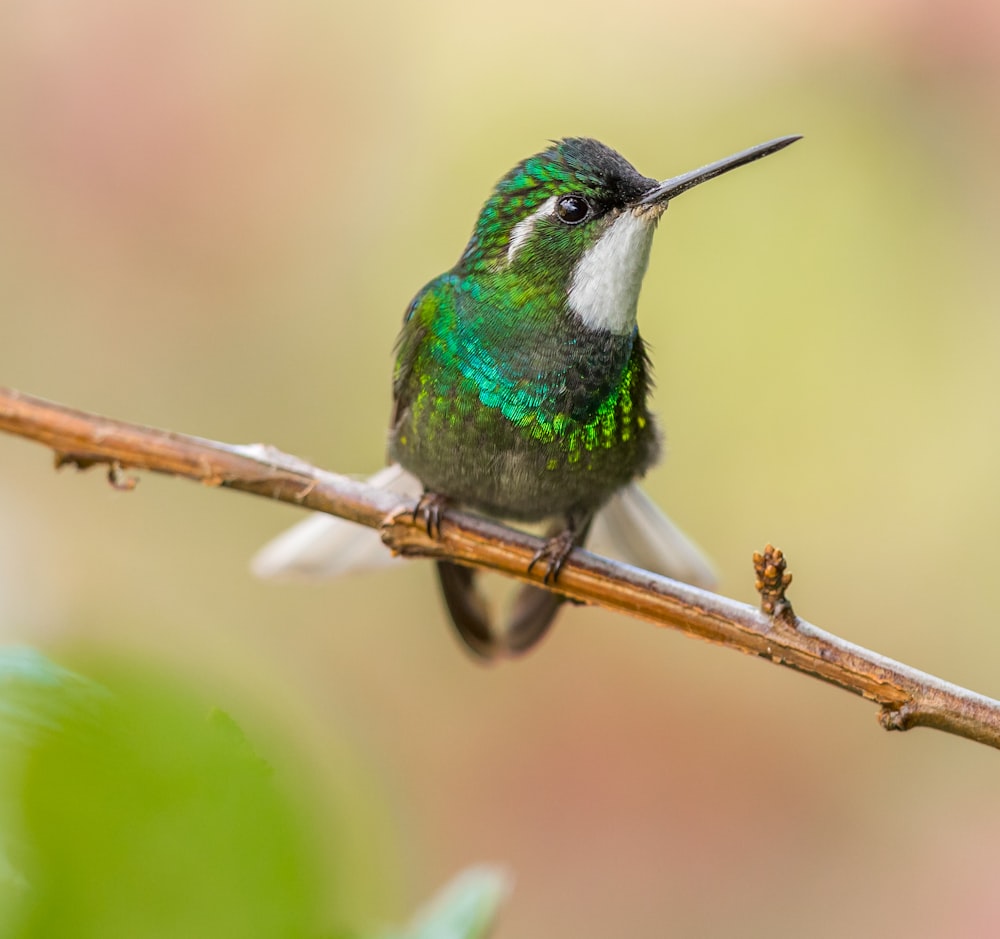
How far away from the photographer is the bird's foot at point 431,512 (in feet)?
10.0

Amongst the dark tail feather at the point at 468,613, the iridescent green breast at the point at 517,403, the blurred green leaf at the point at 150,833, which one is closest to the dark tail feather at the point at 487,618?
the dark tail feather at the point at 468,613

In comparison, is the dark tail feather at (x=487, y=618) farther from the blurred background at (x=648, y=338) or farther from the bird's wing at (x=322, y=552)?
the blurred background at (x=648, y=338)

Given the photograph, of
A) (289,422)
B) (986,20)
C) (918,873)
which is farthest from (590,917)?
(986,20)

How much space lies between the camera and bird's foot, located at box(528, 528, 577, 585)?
3.02m

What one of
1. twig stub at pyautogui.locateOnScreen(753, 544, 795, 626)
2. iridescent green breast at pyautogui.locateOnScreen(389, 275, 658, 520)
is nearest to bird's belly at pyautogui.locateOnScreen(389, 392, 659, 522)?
iridescent green breast at pyautogui.locateOnScreen(389, 275, 658, 520)

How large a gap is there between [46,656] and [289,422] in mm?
4980

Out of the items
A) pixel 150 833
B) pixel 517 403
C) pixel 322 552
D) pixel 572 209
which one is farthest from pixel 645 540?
pixel 150 833

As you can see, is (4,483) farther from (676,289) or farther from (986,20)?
(986,20)

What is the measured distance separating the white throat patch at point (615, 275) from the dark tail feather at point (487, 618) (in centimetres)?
109

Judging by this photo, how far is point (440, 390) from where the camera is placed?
3.29m

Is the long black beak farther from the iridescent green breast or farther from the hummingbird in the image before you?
the iridescent green breast

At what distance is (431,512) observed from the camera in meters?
3.18

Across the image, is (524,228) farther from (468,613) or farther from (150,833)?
(150,833)

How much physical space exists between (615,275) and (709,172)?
45cm
